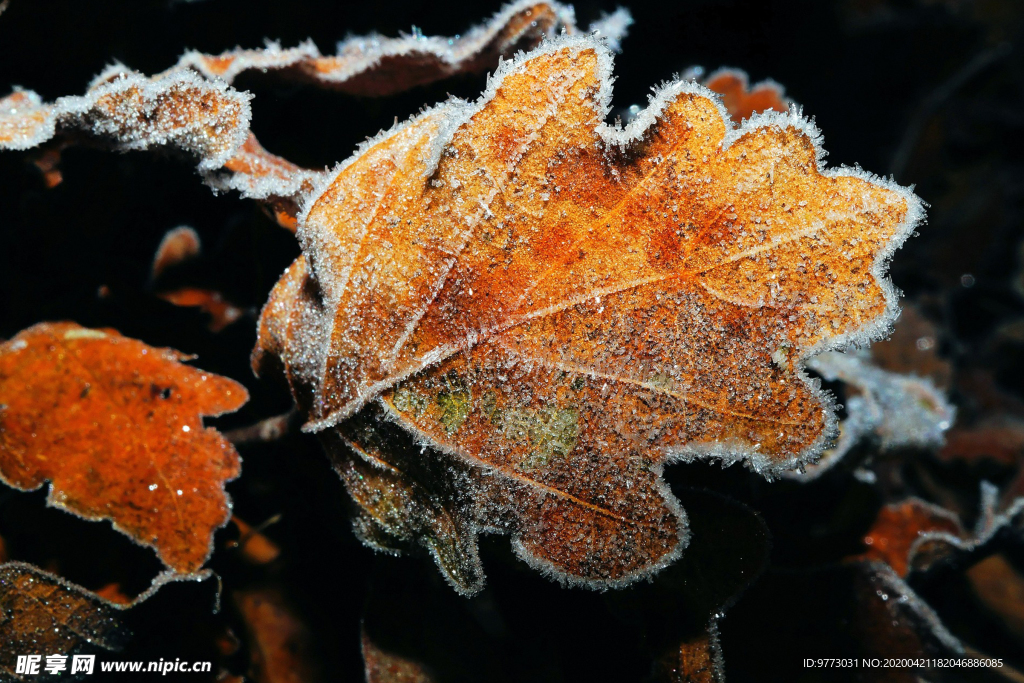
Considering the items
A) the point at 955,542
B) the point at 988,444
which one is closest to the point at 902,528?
the point at 955,542

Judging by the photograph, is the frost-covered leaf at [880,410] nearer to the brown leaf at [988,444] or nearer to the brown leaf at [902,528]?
the brown leaf at [902,528]

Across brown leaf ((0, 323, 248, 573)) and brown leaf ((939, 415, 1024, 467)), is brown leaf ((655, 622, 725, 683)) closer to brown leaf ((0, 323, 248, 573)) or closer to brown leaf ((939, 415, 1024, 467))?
brown leaf ((0, 323, 248, 573))

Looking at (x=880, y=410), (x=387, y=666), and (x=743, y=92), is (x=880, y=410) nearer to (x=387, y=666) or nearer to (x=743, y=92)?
(x=743, y=92)

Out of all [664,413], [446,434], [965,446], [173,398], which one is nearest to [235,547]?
[173,398]

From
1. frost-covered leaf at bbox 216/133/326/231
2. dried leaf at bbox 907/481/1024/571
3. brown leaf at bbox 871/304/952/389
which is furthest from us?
brown leaf at bbox 871/304/952/389

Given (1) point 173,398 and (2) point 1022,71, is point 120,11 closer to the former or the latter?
(1) point 173,398

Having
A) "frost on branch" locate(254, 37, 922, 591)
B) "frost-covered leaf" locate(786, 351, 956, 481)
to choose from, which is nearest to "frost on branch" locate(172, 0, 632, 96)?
"frost on branch" locate(254, 37, 922, 591)

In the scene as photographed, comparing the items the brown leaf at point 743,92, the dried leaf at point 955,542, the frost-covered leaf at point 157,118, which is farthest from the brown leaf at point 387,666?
Result: the brown leaf at point 743,92
